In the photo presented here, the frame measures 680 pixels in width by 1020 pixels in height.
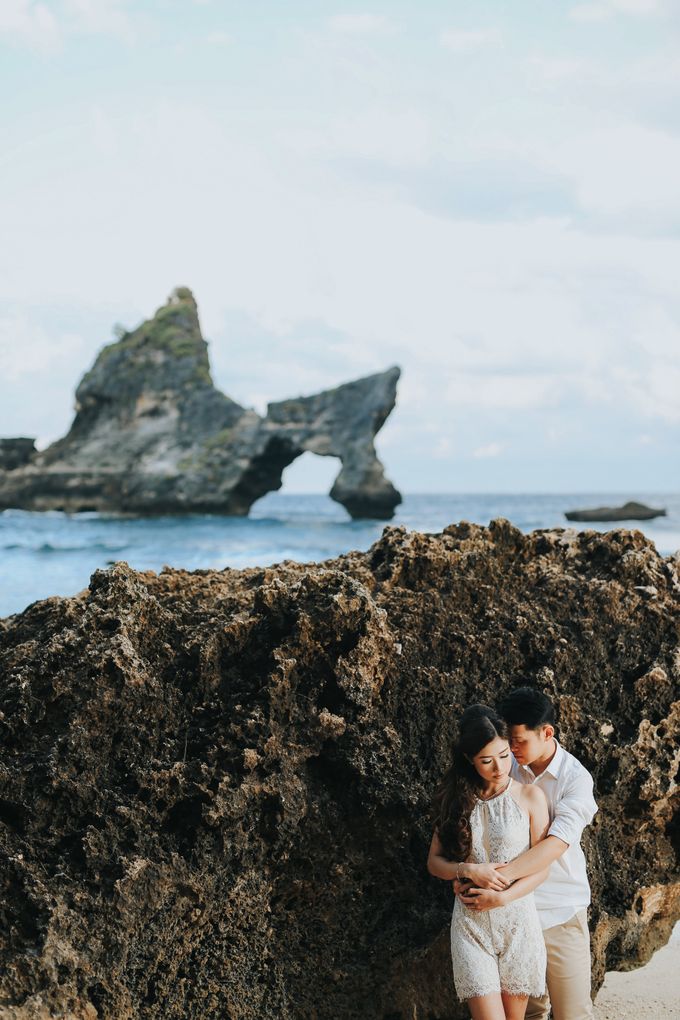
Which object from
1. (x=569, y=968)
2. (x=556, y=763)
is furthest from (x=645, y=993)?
(x=556, y=763)

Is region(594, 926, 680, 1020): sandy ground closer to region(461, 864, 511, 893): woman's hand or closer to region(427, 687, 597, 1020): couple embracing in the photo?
region(427, 687, 597, 1020): couple embracing

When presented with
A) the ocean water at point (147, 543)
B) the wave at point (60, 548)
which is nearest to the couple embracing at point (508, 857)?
the ocean water at point (147, 543)

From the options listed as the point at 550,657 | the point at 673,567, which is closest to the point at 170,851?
the point at 550,657

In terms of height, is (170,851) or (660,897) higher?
(170,851)

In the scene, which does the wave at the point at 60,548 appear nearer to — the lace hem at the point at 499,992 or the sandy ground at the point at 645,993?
the sandy ground at the point at 645,993

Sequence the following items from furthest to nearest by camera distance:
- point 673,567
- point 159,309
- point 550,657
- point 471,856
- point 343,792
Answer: point 159,309, point 673,567, point 550,657, point 343,792, point 471,856

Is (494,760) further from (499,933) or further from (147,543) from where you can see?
(147,543)

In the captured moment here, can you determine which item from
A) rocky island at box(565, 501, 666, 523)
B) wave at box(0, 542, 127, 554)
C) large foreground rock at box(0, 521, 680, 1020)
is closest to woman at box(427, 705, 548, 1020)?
large foreground rock at box(0, 521, 680, 1020)

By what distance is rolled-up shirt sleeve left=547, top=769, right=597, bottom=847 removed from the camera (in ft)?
10.4

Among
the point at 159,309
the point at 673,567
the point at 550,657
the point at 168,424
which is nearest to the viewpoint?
the point at 550,657

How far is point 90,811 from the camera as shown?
129 inches

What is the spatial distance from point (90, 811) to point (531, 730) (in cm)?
151

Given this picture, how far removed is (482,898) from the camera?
3.03 meters

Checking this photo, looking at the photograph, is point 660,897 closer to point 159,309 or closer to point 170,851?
point 170,851
